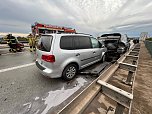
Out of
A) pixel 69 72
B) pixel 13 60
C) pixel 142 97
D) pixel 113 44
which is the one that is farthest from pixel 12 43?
pixel 142 97

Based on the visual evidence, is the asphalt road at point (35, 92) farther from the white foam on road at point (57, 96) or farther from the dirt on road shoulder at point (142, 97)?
the dirt on road shoulder at point (142, 97)

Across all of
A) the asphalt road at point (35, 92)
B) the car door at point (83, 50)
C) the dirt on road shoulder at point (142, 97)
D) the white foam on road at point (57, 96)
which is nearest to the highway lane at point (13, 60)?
the asphalt road at point (35, 92)

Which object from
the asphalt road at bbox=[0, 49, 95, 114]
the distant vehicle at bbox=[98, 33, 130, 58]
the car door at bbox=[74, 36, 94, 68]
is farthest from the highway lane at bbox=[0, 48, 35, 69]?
the distant vehicle at bbox=[98, 33, 130, 58]

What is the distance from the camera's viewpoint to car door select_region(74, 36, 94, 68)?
372 cm

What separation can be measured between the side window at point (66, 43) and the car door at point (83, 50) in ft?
0.83

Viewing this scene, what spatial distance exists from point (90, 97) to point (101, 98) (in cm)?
156

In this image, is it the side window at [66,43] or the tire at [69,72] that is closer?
the side window at [66,43]

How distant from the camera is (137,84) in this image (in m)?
3.41

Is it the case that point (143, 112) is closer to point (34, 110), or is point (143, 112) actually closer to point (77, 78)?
point (77, 78)

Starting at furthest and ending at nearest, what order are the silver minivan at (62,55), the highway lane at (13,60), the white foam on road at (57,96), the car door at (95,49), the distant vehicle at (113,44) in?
the distant vehicle at (113,44)
the highway lane at (13,60)
the car door at (95,49)
the silver minivan at (62,55)
the white foam on road at (57,96)

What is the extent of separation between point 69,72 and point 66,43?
3.73 ft

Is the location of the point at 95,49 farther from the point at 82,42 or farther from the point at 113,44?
the point at 113,44

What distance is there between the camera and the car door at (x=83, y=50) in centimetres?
372

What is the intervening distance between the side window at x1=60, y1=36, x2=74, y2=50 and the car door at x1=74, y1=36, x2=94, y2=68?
252mm
